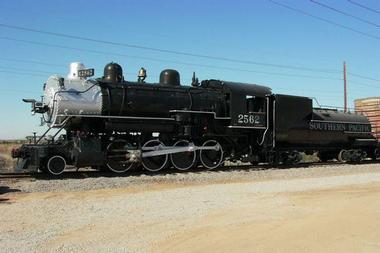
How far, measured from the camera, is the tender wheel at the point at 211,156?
1781cm

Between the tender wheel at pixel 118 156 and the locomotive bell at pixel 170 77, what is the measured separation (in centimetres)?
314

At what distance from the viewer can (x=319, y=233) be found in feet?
24.2

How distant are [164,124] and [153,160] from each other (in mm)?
1271

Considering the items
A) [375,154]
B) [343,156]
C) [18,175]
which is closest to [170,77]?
[18,175]

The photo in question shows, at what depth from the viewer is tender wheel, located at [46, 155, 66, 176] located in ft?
47.4

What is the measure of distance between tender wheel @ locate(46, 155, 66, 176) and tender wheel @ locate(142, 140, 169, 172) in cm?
276

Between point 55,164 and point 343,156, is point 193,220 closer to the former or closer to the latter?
point 55,164

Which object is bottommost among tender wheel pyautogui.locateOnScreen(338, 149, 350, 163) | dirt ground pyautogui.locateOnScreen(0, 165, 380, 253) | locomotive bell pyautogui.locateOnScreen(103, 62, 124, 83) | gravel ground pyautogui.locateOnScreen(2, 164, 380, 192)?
dirt ground pyautogui.locateOnScreen(0, 165, 380, 253)

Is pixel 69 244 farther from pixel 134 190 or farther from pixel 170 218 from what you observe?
pixel 134 190

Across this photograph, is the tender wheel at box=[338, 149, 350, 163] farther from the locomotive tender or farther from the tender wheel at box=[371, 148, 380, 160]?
the tender wheel at box=[371, 148, 380, 160]

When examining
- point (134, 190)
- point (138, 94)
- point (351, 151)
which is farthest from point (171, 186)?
point (351, 151)

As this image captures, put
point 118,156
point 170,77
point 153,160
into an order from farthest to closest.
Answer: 1. point 170,77
2. point 153,160
3. point 118,156

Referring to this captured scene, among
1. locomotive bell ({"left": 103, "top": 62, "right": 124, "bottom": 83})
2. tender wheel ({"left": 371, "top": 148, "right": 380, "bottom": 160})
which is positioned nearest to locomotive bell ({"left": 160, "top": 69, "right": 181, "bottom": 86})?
locomotive bell ({"left": 103, "top": 62, "right": 124, "bottom": 83})

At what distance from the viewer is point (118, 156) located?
15.8 m
